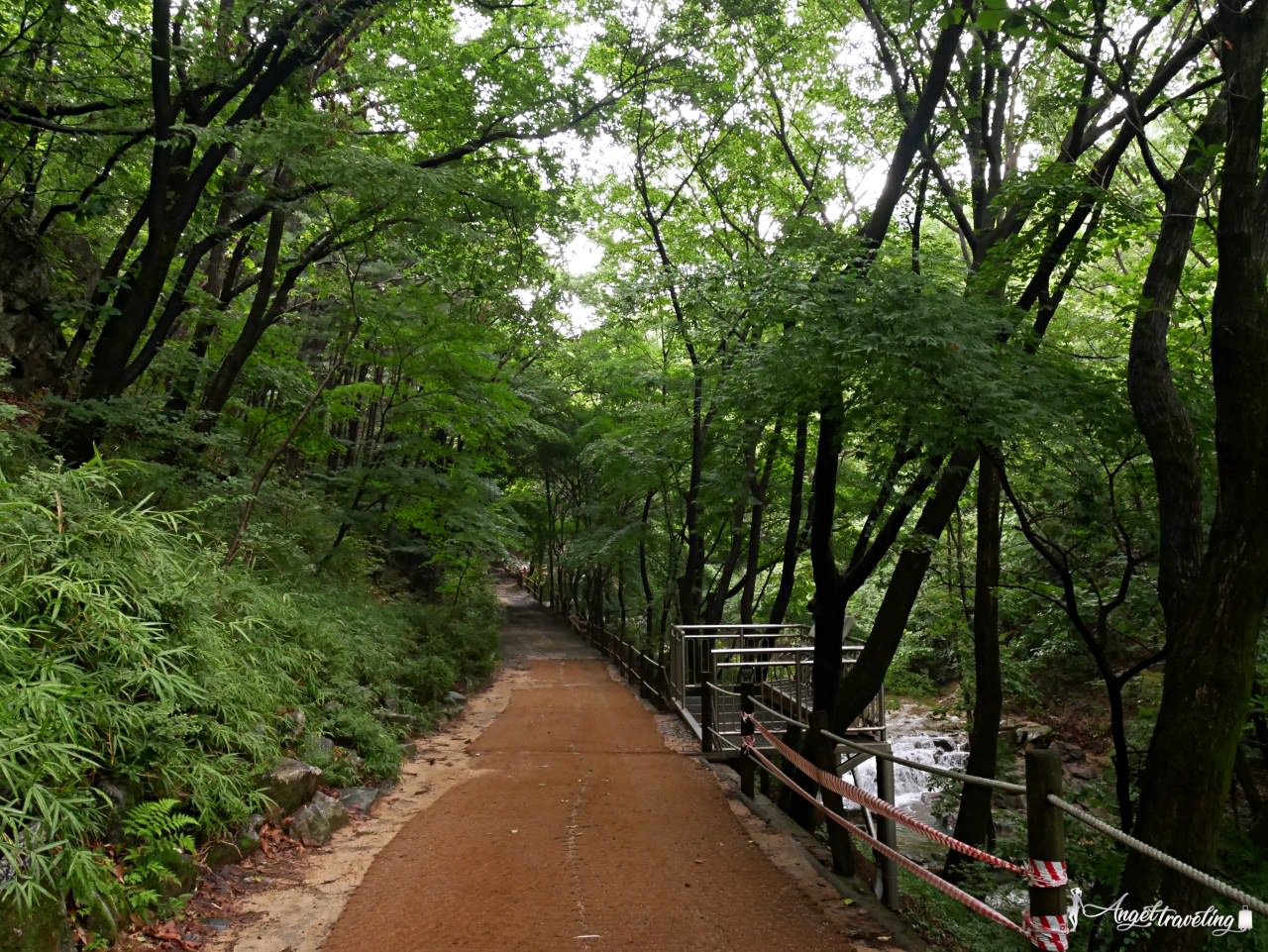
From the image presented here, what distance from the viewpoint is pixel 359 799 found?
6.37 metres

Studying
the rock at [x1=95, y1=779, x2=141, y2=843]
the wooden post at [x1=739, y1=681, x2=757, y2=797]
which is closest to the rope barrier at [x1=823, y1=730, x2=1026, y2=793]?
the wooden post at [x1=739, y1=681, x2=757, y2=797]

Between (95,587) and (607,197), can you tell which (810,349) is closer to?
(95,587)

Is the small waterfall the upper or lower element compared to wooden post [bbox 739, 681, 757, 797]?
lower

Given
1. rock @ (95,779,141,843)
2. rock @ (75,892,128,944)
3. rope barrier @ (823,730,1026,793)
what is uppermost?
rope barrier @ (823,730,1026,793)

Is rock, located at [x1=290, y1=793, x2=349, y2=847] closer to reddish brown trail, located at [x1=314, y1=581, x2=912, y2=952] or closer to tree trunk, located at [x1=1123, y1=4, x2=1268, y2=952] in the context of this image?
reddish brown trail, located at [x1=314, y1=581, x2=912, y2=952]

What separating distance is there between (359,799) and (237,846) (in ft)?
6.01

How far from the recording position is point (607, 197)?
15766mm

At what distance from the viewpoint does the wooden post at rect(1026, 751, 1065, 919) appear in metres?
2.91

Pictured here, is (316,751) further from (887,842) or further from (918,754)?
(918,754)

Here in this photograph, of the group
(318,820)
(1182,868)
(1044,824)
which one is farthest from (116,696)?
(1182,868)

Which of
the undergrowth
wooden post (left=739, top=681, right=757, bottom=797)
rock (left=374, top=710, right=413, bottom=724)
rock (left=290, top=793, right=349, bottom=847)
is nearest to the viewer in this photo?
the undergrowth

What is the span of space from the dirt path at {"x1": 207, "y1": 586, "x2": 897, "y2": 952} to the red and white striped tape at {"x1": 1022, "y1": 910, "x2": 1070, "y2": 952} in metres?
1.25

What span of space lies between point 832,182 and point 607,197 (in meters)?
5.17

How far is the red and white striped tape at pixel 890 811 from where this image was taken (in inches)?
123
